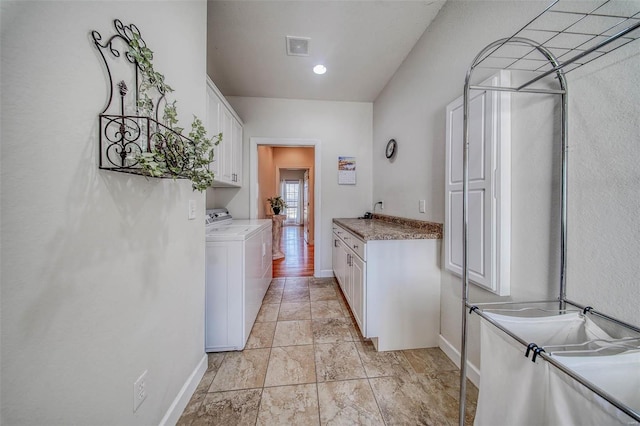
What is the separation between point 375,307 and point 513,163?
1271 mm

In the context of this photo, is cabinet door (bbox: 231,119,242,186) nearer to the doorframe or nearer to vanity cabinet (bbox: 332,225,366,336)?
the doorframe

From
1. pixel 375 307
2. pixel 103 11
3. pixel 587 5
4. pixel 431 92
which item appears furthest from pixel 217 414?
pixel 431 92

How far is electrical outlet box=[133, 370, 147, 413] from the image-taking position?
88 centimetres

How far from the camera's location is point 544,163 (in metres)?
1.04

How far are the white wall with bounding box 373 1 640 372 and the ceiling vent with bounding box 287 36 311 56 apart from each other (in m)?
1.07

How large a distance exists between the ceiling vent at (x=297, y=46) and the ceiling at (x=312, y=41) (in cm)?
4

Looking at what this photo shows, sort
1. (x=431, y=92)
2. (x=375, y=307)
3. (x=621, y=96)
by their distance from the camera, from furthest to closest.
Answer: (x=431, y=92) → (x=375, y=307) → (x=621, y=96)

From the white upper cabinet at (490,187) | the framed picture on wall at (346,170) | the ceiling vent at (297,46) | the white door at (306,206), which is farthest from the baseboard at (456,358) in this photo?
the white door at (306,206)

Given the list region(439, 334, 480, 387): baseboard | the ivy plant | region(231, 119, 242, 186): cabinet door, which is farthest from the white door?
the ivy plant

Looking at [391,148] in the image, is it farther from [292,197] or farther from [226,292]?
[292,197]

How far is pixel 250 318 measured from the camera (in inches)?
74.9

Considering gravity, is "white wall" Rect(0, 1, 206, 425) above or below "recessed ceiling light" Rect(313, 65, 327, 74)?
below

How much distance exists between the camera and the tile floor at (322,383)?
121cm

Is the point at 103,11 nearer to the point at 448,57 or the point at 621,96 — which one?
the point at 621,96
